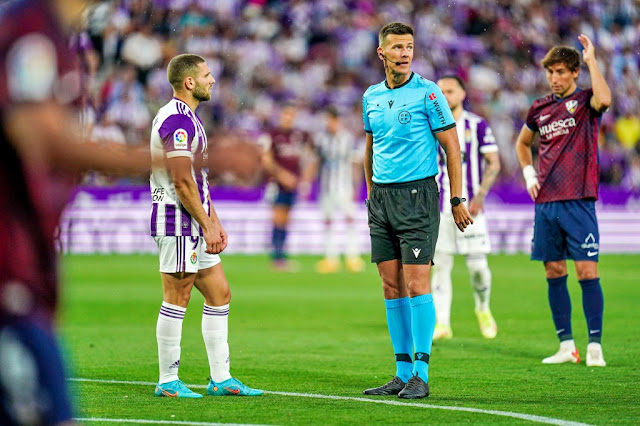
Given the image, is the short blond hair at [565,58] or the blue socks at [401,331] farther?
the short blond hair at [565,58]

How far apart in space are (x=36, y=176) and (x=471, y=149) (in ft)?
28.0

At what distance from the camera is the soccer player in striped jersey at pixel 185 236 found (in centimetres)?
685

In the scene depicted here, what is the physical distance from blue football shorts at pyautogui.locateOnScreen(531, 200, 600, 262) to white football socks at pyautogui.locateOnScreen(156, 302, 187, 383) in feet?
11.4

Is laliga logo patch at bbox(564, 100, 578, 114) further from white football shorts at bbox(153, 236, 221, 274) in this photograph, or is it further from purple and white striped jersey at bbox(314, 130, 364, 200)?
purple and white striped jersey at bbox(314, 130, 364, 200)

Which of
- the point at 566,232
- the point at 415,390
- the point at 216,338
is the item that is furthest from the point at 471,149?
the point at 216,338

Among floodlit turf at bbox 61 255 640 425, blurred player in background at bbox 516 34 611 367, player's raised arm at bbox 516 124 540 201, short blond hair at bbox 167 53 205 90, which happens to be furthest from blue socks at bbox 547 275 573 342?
short blond hair at bbox 167 53 205 90

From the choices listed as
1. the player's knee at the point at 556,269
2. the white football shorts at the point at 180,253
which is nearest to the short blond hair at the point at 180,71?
the white football shorts at the point at 180,253

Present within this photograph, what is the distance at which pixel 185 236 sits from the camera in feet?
23.2

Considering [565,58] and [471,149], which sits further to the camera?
[471,149]

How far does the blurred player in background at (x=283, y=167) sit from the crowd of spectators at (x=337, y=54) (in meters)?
4.29

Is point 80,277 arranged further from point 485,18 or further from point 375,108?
point 485,18

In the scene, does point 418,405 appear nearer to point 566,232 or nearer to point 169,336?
point 169,336

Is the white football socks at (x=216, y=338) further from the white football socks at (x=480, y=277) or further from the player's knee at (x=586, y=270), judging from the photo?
the white football socks at (x=480, y=277)

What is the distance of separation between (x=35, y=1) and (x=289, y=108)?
17553 mm
